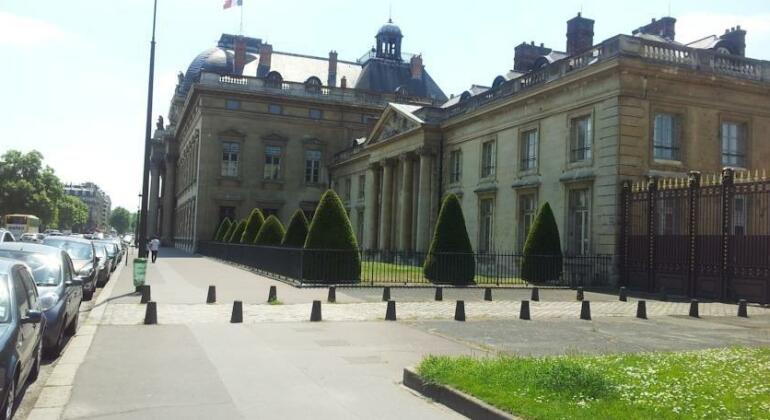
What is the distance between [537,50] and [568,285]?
23.9 m

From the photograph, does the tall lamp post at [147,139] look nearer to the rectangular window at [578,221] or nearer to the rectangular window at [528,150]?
the rectangular window at [578,221]

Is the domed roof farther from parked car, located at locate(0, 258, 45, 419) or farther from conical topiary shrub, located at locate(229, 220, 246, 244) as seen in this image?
parked car, located at locate(0, 258, 45, 419)

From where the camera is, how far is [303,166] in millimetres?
60219

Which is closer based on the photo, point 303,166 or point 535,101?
point 535,101

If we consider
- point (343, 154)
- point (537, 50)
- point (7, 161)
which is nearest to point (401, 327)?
point (537, 50)

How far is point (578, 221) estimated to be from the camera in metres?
28.0

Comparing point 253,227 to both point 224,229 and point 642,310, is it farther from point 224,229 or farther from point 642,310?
point 642,310

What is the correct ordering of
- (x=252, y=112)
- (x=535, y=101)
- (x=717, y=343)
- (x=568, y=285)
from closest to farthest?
(x=717, y=343) < (x=568, y=285) < (x=535, y=101) < (x=252, y=112)

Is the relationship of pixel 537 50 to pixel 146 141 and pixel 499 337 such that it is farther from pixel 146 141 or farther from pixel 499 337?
pixel 499 337

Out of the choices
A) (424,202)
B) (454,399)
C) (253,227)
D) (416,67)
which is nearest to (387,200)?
(424,202)

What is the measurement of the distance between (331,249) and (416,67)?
49841mm

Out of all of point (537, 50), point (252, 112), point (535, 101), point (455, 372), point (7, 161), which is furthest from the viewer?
point (7, 161)

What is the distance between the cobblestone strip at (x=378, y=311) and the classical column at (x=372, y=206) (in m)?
30.6

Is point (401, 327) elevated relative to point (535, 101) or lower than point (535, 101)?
lower
